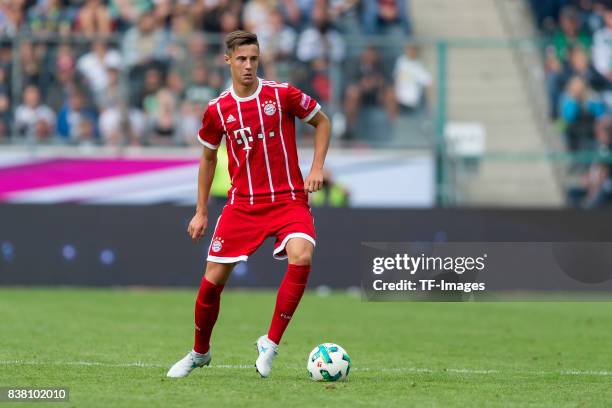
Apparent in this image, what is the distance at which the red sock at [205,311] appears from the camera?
8.91 meters

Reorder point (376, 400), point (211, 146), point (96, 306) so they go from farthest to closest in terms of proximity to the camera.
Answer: point (96, 306) < point (211, 146) < point (376, 400)

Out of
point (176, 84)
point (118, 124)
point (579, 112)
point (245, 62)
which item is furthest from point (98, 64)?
point (245, 62)

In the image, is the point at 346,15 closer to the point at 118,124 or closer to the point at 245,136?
the point at 118,124

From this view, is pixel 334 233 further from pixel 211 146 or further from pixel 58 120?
pixel 211 146

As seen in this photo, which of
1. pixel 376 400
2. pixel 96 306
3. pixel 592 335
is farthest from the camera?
pixel 96 306

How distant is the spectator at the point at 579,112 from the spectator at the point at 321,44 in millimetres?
Answer: 3365

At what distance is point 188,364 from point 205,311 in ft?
→ 1.20

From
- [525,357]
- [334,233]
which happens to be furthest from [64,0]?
[525,357]

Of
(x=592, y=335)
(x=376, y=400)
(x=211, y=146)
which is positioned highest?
(x=211, y=146)

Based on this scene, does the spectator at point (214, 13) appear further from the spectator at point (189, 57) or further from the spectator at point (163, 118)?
the spectator at point (163, 118)

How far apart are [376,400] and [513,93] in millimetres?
13458

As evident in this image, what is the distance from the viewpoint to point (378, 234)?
18484 millimetres

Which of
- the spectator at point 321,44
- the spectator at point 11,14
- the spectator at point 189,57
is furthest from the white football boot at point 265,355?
the spectator at point 11,14

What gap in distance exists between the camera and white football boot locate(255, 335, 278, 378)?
28.5ft
